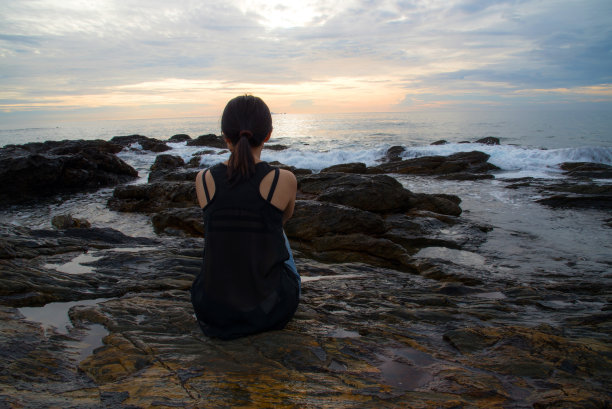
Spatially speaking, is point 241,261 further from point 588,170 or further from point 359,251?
point 588,170

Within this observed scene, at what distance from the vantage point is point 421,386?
2.21 metres

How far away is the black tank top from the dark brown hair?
7 centimetres

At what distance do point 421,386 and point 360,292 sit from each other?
6.54 ft

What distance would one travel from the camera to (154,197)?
11.9 m

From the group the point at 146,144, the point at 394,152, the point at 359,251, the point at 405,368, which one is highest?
the point at 146,144

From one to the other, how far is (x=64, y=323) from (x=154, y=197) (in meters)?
9.40

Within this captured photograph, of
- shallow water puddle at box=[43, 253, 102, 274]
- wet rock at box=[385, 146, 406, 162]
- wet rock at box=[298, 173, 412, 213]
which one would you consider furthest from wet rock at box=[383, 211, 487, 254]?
wet rock at box=[385, 146, 406, 162]

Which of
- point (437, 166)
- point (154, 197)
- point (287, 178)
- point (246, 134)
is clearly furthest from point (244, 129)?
point (437, 166)

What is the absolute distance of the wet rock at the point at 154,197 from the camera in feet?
37.5

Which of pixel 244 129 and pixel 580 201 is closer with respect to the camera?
pixel 244 129

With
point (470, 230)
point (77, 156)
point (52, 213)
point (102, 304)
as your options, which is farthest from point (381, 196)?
point (77, 156)

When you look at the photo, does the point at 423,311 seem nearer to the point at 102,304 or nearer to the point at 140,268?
the point at 102,304

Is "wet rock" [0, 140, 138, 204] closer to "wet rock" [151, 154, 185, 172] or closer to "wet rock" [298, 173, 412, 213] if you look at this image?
"wet rock" [151, 154, 185, 172]

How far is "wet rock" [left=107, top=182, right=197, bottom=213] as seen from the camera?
37.5 feet
